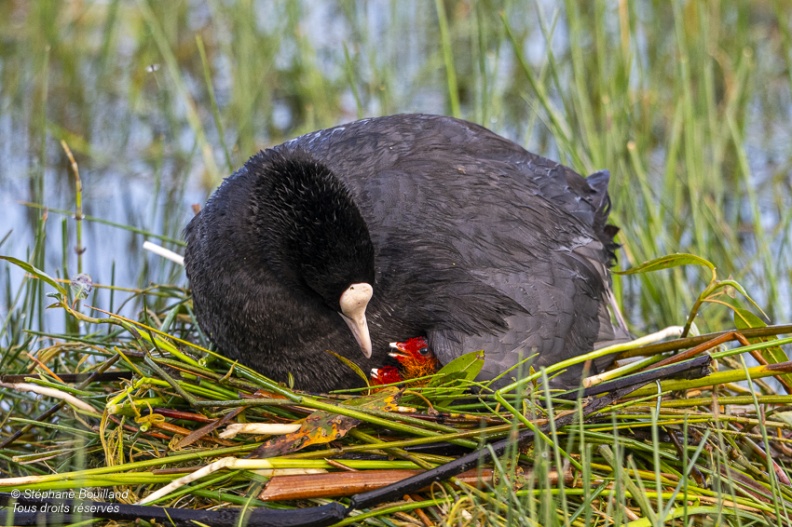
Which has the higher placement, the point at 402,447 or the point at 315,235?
the point at 315,235

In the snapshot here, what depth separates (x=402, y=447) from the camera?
2.66 metres

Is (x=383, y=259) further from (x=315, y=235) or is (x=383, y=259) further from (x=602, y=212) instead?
(x=602, y=212)

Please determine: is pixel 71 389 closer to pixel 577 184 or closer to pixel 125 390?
pixel 125 390

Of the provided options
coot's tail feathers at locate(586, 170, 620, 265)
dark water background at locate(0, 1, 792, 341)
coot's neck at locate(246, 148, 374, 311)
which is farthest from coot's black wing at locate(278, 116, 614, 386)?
dark water background at locate(0, 1, 792, 341)

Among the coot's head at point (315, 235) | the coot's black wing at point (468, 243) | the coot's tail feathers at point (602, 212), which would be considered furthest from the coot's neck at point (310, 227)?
the coot's tail feathers at point (602, 212)

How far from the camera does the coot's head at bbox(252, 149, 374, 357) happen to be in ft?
9.14

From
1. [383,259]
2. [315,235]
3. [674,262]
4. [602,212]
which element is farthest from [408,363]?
[602,212]

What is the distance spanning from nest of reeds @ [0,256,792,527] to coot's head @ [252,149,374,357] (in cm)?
31

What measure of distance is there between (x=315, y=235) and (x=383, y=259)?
410 millimetres

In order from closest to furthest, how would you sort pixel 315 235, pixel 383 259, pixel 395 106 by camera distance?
pixel 315 235, pixel 383 259, pixel 395 106

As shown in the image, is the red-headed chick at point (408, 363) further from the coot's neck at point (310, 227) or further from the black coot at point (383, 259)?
the coot's neck at point (310, 227)

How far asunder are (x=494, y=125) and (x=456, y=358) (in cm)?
223

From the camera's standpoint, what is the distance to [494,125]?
4863 mm

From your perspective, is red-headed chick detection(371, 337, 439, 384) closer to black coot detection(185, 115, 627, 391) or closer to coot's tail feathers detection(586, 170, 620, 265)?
black coot detection(185, 115, 627, 391)
